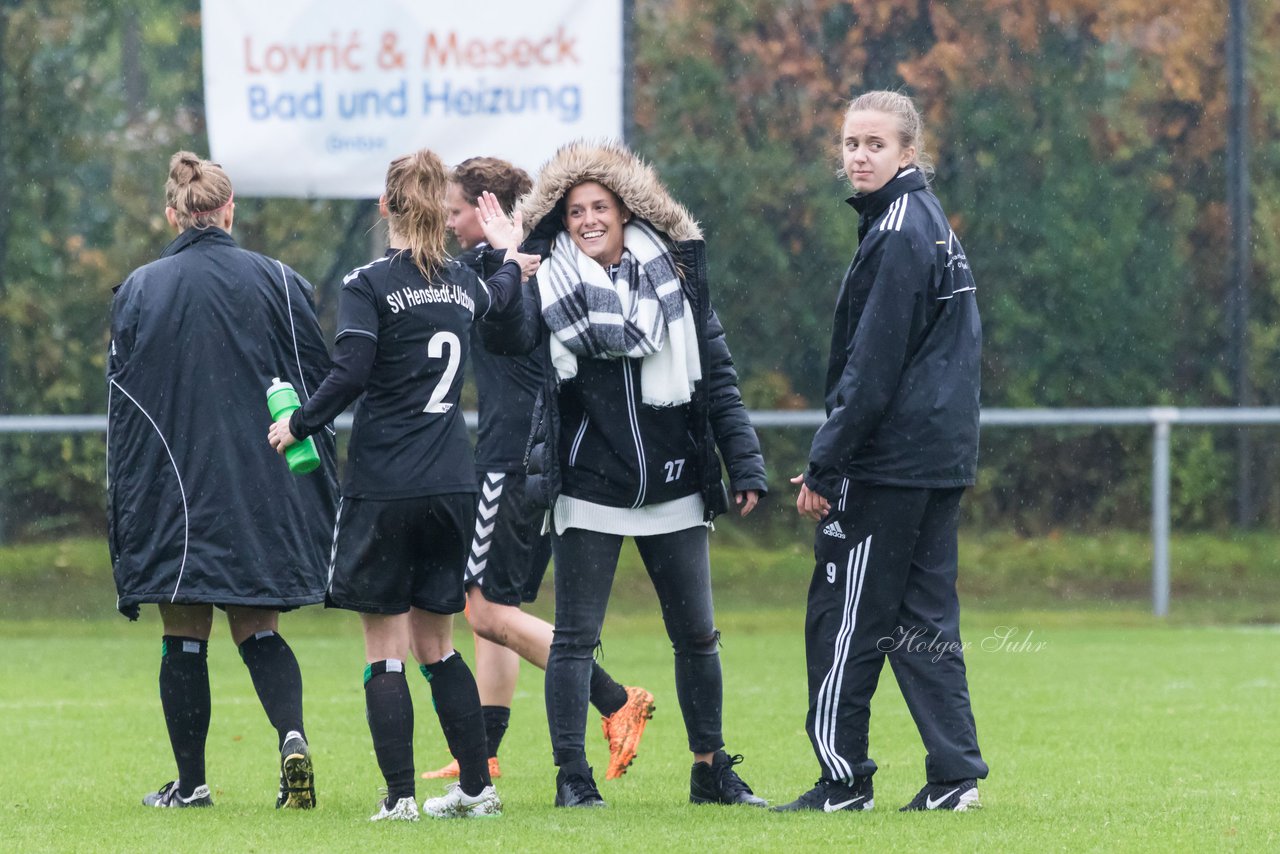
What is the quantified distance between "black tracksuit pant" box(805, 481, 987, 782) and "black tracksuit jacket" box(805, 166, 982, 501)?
0.31 ft

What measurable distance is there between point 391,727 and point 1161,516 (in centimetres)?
736

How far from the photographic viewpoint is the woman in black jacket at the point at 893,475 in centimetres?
484

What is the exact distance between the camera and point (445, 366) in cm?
504

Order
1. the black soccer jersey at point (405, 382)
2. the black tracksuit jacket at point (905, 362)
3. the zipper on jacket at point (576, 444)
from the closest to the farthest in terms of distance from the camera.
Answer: the black tracksuit jacket at point (905, 362) → the black soccer jersey at point (405, 382) → the zipper on jacket at point (576, 444)

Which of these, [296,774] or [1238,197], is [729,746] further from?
[1238,197]

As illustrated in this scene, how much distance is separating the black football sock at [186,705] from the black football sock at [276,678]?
0.14 metres

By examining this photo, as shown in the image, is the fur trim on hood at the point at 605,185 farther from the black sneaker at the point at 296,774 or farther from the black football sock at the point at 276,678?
the black sneaker at the point at 296,774

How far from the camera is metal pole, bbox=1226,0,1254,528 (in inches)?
471

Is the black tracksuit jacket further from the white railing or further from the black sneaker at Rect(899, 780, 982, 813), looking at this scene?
the white railing

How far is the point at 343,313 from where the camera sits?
4918mm

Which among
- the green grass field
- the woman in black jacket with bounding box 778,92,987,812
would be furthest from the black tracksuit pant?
the green grass field

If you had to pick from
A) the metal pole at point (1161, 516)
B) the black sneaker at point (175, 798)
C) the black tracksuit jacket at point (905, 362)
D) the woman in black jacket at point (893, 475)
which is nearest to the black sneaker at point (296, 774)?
the black sneaker at point (175, 798)

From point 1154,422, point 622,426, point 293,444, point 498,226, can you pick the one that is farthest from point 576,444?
point 1154,422

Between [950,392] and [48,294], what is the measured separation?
7.89m
